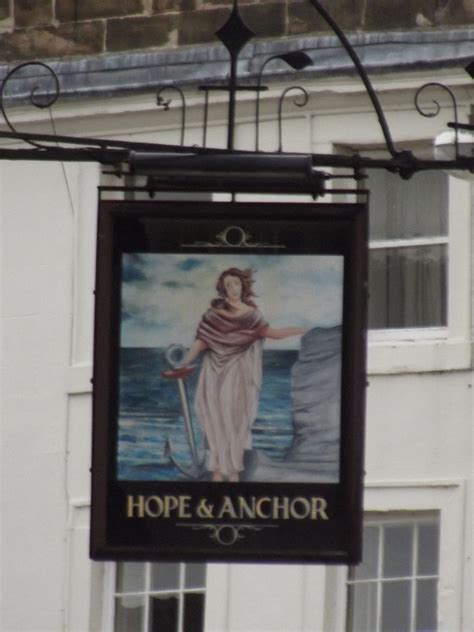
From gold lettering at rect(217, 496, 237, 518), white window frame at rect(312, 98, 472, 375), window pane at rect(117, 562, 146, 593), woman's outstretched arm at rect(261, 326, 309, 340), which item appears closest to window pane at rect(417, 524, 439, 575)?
white window frame at rect(312, 98, 472, 375)

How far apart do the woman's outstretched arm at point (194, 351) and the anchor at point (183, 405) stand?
0.06 feet

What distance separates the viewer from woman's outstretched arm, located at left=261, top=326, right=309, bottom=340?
11.2m

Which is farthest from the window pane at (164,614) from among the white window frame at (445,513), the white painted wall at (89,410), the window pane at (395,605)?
the white window frame at (445,513)

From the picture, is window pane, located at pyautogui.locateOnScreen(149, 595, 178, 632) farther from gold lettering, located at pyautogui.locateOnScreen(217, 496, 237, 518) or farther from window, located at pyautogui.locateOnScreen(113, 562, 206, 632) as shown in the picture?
gold lettering, located at pyautogui.locateOnScreen(217, 496, 237, 518)

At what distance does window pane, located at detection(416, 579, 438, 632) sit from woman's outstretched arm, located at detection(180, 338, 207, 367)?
21.5 ft

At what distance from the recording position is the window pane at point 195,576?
1803 centimetres

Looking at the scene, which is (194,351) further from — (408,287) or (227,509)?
(408,287)

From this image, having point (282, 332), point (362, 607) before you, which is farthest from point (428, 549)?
point (282, 332)

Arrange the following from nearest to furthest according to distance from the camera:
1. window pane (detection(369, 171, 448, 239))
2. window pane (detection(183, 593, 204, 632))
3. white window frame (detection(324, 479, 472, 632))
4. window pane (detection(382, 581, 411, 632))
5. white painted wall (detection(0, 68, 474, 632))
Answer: white window frame (detection(324, 479, 472, 632))
white painted wall (detection(0, 68, 474, 632))
window pane (detection(382, 581, 411, 632))
window pane (detection(369, 171, 448, 239))
window pane (detection(183, 593, 204, 632))

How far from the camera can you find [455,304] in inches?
693

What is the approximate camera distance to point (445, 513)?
17.4 m

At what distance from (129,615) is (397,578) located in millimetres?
1787

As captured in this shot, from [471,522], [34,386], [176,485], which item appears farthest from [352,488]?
[34,386]

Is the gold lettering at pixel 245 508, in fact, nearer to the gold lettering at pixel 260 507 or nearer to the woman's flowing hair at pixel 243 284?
the gold lettering at pixel 260 507
